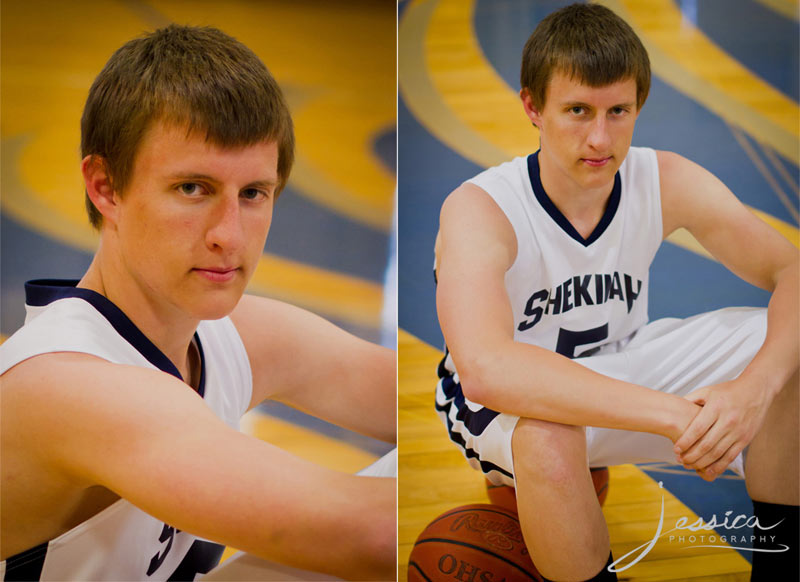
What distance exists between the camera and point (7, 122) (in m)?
1.66

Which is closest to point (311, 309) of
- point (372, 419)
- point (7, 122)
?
point (372, 419)

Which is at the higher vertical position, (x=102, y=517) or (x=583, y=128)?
(x=583, y=128)

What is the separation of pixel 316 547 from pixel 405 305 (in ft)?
1.99

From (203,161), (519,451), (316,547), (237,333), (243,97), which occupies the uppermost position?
(243,97)

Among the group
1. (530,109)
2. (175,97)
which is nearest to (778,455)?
(530,109)

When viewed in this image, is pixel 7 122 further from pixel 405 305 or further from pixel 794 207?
pixel 794 207

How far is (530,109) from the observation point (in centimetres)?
170

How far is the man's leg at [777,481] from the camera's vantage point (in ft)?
5.48

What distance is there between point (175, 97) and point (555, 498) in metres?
Answer: 1.12

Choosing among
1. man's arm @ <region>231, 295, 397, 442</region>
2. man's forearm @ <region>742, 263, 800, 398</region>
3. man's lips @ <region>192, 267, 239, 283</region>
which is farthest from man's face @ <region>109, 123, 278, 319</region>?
man's forearm @ <region>742, 263, 800, 398</region>

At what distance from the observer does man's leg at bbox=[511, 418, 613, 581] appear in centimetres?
156

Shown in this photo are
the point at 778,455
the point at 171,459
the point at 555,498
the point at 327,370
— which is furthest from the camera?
the point at 327,370

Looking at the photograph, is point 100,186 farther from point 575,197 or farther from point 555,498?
point 555,498

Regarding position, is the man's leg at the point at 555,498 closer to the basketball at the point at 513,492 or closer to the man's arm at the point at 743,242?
the basketball at the point at 513,492
